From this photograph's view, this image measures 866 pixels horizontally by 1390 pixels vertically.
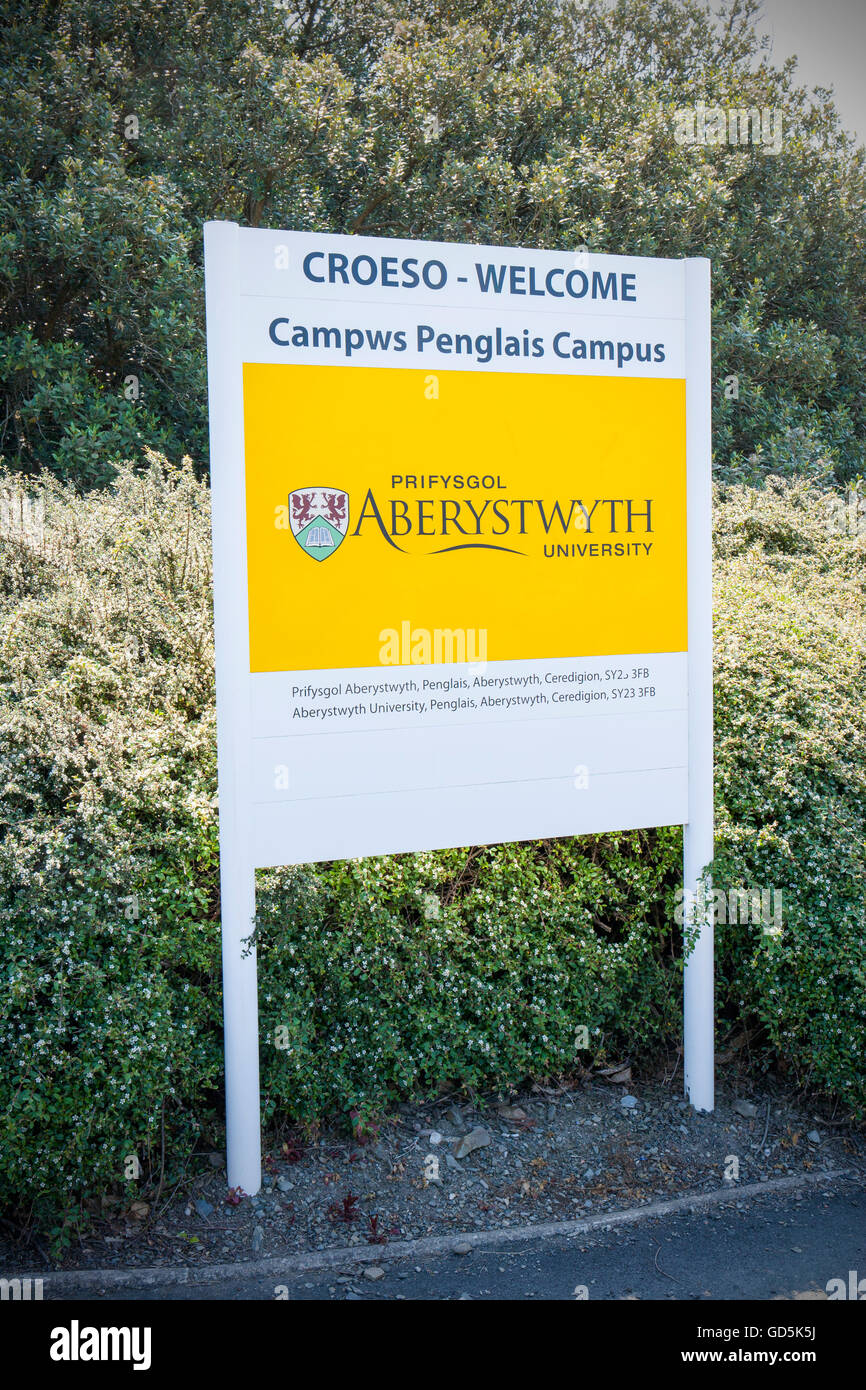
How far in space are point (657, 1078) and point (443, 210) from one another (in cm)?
840

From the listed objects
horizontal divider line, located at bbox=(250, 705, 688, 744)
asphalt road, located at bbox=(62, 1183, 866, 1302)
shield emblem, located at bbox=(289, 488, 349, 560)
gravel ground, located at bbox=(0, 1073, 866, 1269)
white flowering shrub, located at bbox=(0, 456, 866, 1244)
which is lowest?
asphalt road, located at bbox=(62, 1183, 866, 1302)

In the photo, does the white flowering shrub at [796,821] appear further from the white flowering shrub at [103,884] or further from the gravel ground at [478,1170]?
the white flowering shrub at [103,884]

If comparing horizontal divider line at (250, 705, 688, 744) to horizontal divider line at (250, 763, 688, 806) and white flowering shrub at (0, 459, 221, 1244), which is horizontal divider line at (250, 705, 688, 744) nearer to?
horizontal divider line at (250, 763, 688, 806)

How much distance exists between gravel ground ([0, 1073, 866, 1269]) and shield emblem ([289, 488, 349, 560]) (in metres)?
2.00

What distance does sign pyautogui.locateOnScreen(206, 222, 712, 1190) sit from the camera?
10.6ft

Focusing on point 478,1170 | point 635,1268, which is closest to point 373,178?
point 478,1170

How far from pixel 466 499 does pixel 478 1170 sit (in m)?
2.28

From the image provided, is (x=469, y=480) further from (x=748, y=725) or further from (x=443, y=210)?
(x=443, y=210)

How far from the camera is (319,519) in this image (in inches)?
Result: 130

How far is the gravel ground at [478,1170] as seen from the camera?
322 cm

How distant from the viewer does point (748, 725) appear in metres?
4.33

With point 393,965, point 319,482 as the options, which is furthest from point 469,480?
point 393,965

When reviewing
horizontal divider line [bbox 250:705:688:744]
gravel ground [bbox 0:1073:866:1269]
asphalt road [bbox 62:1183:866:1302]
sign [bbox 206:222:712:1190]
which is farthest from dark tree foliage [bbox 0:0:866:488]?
asphalt road [bbox 62:1183:866:1302]

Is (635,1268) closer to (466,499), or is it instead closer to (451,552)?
(451,552)
